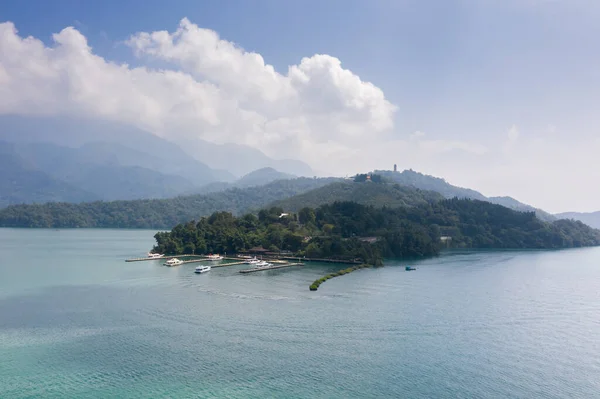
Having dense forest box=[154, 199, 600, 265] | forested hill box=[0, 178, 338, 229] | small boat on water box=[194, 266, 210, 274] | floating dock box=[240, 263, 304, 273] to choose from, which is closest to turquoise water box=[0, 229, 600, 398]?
small boat on water box=[194, 266, 210, 274]

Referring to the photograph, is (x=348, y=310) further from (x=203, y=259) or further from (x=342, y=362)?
(x=203, y=259)

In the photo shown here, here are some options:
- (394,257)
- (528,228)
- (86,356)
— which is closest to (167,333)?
(86,356)

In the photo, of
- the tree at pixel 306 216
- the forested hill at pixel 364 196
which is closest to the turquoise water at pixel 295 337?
the tree at pixel 306 216

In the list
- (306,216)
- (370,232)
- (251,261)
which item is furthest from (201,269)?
(306,216)

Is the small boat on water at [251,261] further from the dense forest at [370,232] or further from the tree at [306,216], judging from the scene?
the tree at [306,216]

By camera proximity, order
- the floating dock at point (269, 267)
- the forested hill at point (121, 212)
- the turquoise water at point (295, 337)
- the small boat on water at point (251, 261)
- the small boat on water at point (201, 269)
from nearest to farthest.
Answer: the turquoise water at point (295, 337) → the small boat on water at point (201, 269) → the floating dock at point (269, 267) → the small boat on water at point (251, 261) → the forested hill at point (121, 212)

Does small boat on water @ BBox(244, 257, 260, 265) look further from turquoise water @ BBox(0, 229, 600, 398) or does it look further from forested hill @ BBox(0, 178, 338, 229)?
forested hill @ BBox(0, 178, 338, 229)
